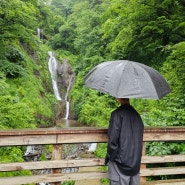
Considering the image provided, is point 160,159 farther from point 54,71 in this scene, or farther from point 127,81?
point 54,71

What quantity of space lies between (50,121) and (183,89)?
11630 millimetres

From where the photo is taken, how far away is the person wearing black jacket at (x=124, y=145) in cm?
287

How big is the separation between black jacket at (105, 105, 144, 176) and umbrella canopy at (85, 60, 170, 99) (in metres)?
0.33

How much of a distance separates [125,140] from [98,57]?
1835 cm

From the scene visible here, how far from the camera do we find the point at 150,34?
1104cm

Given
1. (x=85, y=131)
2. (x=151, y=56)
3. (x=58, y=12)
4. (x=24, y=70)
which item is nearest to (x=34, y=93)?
(x=24, y=70)

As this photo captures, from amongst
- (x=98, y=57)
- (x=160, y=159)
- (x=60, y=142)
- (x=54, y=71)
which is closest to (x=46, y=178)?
(x=60, y=142)

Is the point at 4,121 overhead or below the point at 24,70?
below

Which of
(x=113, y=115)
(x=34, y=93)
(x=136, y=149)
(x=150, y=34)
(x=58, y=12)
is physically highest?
(x=58, y=12)

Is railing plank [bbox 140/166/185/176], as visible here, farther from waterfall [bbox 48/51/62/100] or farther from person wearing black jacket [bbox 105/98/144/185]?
waterfall [bbox 48/51/62/100]

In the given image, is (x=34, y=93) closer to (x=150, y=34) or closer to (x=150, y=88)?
(x=150, y=34)

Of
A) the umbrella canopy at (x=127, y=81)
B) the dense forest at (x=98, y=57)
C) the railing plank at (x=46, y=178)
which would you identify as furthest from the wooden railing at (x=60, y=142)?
the dense forest at (x=98, y=57)

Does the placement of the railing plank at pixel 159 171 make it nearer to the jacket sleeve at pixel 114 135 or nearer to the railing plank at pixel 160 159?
the railing plank at pixel 160 159

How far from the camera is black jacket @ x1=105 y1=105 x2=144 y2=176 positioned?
2.87 m
